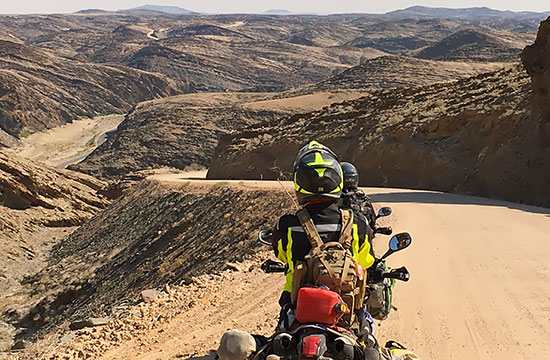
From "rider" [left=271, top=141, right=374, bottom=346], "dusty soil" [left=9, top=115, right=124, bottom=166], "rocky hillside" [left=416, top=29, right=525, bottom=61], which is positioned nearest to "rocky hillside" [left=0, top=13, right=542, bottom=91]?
"rocky hillside" [left=416, top=29, right=525, bottom=61]

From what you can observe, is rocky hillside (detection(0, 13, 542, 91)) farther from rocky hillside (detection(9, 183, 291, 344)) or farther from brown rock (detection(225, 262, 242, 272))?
brown rock (detection(225, 262, 242, 272))

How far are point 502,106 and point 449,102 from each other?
3736mm

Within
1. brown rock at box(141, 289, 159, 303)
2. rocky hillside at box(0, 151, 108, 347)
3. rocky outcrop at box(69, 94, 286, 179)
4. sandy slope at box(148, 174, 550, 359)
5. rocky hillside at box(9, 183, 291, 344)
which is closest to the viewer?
sandy slope at box(148, 174, 550, 359)

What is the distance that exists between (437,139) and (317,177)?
53.3 ft

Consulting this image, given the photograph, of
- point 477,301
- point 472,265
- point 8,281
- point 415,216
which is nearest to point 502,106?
point 415,216

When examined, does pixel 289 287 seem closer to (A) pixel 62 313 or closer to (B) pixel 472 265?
(B) pixel 472 265

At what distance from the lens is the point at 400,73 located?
5666 cm

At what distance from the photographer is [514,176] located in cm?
1456

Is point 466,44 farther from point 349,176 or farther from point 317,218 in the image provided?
point 317,218

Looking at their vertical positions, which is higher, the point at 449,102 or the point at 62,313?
the point at 449,102

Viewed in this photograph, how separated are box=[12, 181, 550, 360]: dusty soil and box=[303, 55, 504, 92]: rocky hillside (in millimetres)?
46134

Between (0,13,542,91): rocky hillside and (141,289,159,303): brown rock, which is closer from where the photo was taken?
(141,289,159,303): brown rock

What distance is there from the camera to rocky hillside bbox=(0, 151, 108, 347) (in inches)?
893

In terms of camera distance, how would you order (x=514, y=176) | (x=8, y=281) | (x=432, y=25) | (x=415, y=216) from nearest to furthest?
(x=415, y=216) → (x=514, y=176) → (x=8, y=281) → (x=432, y=25)
